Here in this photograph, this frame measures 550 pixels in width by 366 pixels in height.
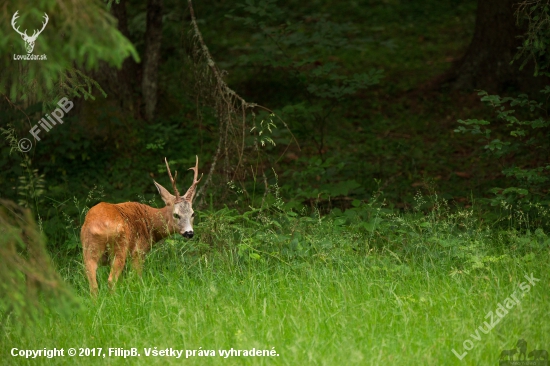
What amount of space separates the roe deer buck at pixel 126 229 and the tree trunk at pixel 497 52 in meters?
6.53

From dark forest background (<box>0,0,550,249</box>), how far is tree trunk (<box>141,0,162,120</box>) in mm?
22

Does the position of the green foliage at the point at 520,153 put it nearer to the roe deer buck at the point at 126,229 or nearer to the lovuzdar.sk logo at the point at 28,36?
the roe deer buck at the point at 126,229

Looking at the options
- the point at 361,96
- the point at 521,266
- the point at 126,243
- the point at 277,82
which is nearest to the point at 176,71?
the point at 277,82

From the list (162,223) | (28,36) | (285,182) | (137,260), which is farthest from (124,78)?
(28,36)

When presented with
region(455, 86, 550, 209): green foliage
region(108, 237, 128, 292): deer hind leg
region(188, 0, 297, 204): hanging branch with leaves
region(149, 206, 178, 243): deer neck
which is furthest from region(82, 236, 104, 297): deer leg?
region(455, 86, 550, 209): green foliage

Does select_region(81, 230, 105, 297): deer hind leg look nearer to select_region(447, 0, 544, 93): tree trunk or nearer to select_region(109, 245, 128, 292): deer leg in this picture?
select_region(109, 245, 128, 292): deer leg

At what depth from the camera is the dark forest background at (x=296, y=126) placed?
6993 mm

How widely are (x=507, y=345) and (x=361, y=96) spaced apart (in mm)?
8475

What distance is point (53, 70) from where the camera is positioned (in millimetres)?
3670

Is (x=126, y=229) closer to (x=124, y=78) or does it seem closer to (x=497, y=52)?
(x=124, y=78)

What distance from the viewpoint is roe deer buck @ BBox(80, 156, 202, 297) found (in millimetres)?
5781

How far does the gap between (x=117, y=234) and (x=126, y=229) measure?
0.51ft

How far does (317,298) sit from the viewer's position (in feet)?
17.1

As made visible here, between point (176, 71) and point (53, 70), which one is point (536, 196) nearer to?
point (53, 70)
